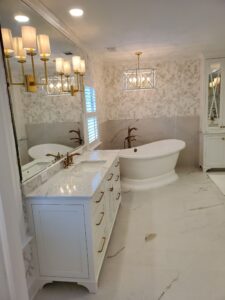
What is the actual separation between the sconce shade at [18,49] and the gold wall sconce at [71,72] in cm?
74

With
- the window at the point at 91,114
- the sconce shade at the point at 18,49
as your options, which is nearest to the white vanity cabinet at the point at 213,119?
the window at the point at 91,114

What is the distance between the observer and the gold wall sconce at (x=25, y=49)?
1.69 metres

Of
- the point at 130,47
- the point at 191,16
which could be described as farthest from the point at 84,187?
the point at 130,47

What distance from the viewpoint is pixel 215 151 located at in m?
4.62

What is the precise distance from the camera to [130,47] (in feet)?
12.0

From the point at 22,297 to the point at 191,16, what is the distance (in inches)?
113

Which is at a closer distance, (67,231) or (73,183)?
(67,231)

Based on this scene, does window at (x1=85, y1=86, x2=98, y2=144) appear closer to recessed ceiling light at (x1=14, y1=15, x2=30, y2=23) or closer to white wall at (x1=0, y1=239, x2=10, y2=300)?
recessed ceiling light at (x1=14, y1=15, x2=30, y2=23)

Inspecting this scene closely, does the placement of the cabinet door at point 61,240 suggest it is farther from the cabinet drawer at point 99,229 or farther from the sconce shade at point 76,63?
the sconce shade at point 76,63

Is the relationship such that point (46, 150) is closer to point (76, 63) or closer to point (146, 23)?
point (76, 63)

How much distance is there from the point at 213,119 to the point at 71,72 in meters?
3.19

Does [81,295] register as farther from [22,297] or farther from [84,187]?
[22,297]

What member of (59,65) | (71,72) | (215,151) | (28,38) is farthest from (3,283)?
(215,151)

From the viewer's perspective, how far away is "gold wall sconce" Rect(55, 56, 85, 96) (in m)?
2.64
